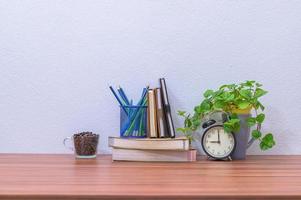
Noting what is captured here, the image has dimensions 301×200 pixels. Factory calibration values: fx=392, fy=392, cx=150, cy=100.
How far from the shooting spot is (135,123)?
1199mm

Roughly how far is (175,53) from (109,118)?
31cm

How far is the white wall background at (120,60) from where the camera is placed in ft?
4.23

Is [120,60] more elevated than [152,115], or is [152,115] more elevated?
[120,60]

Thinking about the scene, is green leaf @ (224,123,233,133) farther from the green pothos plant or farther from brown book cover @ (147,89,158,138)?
brown book cover @ (147,89,158,138)

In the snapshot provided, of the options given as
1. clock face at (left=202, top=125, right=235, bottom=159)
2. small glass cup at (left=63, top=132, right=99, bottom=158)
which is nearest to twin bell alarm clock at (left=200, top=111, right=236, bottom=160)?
clock face at (left=202, top=125, right=235, bottom=159)

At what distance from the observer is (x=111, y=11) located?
4.27 ft

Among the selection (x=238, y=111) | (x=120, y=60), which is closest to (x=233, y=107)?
(x=238, y=111)

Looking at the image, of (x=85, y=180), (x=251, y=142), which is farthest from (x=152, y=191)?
(x=251, y=142)

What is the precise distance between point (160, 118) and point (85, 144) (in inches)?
→ 9.4

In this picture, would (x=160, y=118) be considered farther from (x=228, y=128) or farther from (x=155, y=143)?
(x=228, y=128)

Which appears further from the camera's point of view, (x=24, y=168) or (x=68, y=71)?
(x=68, y=71)

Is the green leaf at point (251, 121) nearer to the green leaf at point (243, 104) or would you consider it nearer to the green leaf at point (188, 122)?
the green leaf at point (243, 104)

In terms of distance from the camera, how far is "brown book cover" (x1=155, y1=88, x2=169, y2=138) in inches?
45.9

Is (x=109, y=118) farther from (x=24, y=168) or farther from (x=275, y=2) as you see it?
(x=275, y=2)
